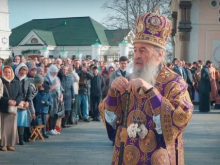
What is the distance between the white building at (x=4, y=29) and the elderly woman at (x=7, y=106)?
28.5m

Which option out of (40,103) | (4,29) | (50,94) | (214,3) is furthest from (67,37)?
(40,103)

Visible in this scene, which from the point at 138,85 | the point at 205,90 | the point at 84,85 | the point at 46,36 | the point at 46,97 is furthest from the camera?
the point at 46,36

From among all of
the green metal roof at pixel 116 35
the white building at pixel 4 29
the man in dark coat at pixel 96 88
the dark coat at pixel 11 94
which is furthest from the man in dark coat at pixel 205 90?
the green metal roof at pixel 116 35

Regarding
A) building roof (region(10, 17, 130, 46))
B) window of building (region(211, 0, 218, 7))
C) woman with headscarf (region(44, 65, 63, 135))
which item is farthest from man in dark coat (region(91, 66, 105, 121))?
building roof (region(10, 17, 130, 46))

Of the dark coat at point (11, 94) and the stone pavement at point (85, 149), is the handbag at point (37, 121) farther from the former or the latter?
the dark coat at point (11, 94)

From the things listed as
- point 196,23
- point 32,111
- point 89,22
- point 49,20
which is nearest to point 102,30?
point 89,22

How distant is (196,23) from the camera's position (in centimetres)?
2358

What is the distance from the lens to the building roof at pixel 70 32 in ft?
159

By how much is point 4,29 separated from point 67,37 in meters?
12.4

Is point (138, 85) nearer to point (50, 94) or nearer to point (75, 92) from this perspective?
point (50, 94)

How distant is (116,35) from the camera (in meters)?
47.8

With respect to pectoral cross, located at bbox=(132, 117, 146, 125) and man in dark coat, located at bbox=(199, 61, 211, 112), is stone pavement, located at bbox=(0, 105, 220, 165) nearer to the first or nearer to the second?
man in dark coat, located at bbox=(199, 61, 211, 112)

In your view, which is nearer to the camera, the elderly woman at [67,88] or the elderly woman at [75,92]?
the elderly woman at [67,88]

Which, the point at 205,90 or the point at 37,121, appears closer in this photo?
the point at 37,121
